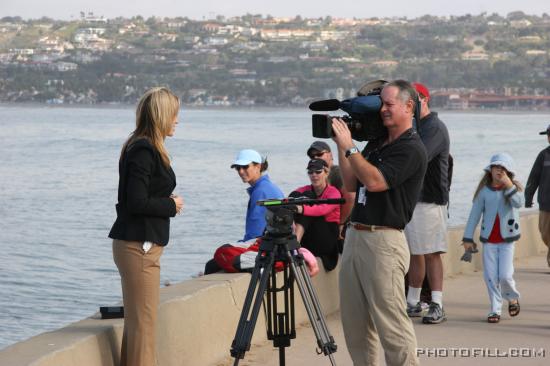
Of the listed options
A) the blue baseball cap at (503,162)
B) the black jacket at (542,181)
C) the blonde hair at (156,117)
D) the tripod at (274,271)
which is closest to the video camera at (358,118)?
the tripod at (274,271)

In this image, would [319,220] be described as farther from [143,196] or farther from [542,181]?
[542,181]

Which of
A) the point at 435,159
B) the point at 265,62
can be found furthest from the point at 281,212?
the point at 265,62

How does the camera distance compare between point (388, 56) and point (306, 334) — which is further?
point (388, 56)

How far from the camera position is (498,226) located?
373 inches

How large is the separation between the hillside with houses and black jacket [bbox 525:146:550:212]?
130 meters

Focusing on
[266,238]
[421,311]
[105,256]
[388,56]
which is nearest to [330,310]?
[421,311]

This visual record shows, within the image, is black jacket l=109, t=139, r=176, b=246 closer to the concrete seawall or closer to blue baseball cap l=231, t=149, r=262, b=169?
the concrete seawall

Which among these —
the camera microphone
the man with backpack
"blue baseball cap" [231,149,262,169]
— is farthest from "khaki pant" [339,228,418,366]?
the man with backpack

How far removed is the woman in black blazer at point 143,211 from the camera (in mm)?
6398

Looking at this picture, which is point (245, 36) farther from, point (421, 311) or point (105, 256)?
point (421, 311)

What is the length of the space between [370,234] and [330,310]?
3.54 m

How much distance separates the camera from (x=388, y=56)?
172 metres

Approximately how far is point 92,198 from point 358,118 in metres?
45.1

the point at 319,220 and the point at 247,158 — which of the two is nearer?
the point at 247,158
